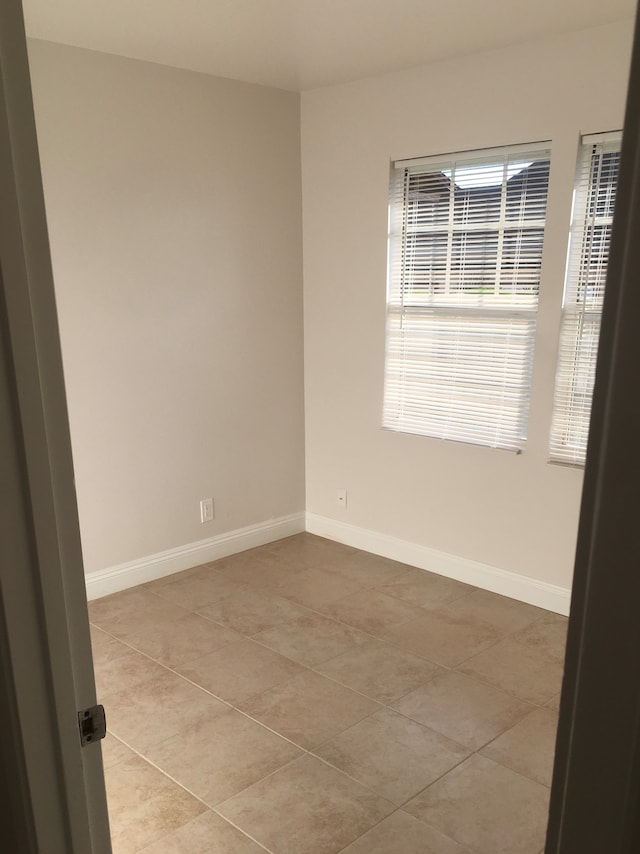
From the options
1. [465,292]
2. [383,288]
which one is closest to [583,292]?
[465,292]

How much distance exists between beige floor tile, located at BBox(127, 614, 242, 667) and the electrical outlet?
734mm

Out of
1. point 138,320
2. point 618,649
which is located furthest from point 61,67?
point 618,649

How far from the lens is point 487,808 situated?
2.17 metres

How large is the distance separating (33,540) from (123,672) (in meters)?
2.31

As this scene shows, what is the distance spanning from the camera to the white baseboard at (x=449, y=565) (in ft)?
11.3

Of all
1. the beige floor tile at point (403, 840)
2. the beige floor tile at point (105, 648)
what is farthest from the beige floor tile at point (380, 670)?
the beige floor tile at point (105, 648)

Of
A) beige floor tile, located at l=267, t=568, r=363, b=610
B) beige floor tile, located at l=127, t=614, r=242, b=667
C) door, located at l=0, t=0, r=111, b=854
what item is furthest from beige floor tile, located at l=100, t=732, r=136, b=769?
door, located at l=0, t=0, r=111, b=854

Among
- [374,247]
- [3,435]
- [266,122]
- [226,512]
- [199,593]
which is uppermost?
[266,122]

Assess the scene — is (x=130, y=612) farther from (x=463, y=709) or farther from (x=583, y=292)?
(x=583, y=292)

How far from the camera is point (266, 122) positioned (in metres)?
3.90

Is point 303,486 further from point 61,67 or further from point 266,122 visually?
point 61,67

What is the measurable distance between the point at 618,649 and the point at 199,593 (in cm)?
331

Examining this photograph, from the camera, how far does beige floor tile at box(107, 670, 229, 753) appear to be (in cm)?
254

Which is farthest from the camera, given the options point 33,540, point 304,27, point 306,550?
point 306,550
